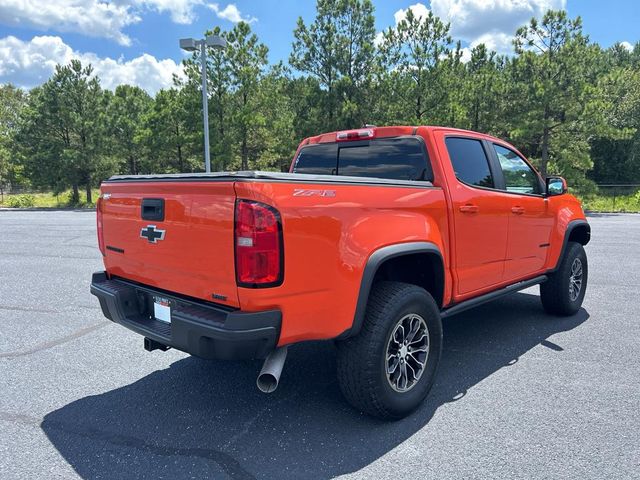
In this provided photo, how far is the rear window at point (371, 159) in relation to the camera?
12.4ft

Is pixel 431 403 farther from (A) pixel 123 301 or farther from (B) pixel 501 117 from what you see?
(B) pixel 501 117

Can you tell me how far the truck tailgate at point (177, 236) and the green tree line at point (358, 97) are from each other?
1886cm

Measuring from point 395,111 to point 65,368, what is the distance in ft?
64.1

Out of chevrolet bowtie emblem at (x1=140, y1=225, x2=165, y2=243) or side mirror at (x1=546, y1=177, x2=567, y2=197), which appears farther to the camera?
side mirror at (x1=546, y1=177, x2=567, y2=197)

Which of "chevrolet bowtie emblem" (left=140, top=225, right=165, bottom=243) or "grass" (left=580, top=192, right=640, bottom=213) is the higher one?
"chevrolet bowtie emblem" (left=140, top=225, right=165, bottom=243)

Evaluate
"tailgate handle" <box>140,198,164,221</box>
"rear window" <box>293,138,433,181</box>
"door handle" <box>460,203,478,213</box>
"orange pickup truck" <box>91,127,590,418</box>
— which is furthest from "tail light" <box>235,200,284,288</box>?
"door handle" <box>460,203,478,213</box>

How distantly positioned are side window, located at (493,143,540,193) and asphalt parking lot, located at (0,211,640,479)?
58.4 inches

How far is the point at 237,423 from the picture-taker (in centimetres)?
314

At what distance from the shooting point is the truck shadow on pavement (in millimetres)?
2684

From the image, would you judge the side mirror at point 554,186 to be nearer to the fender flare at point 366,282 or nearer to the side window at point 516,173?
the side window at point 516,173

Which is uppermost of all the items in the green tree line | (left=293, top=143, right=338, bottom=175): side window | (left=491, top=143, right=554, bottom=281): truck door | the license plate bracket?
the green tree line

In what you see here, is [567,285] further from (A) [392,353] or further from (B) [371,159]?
(A) [392,353]

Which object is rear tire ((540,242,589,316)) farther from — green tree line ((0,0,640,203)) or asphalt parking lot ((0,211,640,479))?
green tree line ((0,0,640,203))

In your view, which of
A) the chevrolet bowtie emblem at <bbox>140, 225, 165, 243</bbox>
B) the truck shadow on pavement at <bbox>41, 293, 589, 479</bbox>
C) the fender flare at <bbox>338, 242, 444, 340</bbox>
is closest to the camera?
the truck shadow on pavement at <bbox>41, 293, 589, 479</bbox>
